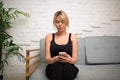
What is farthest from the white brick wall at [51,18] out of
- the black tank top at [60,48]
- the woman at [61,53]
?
the black tank top at [60,48]

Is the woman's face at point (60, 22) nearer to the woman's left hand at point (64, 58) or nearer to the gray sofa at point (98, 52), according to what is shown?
the woman's left hand at point (64, 58)

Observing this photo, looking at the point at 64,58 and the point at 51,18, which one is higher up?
the point at 51,18

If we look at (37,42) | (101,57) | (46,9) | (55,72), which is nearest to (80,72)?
(55,72)

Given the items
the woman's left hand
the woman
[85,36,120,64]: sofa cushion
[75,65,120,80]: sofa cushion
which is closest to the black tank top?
the woman

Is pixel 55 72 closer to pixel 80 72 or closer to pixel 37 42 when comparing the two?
pixel 80 72

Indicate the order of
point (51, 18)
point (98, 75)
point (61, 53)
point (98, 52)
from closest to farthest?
point (61, 53) → point (98, 75) → point (98, 52) → point (51, 18)

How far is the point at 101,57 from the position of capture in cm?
252

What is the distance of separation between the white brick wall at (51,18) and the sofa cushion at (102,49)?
26 cm

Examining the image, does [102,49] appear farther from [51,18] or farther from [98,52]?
[51,18]

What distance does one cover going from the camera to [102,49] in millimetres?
2570

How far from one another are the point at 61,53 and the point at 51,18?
121 cm

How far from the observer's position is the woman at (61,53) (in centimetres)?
170

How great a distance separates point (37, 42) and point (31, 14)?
513 mm

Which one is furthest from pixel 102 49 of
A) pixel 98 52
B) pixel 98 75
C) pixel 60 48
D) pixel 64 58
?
pixel 64 58
